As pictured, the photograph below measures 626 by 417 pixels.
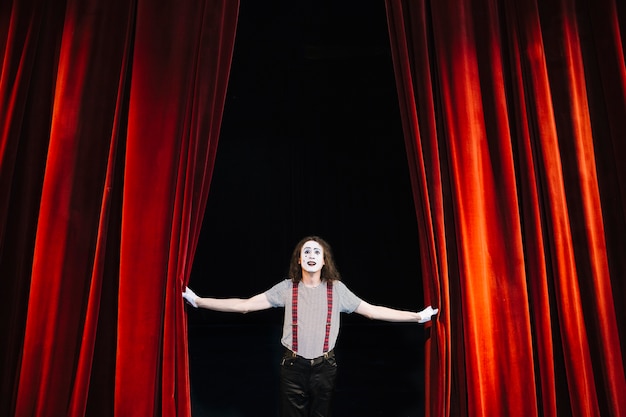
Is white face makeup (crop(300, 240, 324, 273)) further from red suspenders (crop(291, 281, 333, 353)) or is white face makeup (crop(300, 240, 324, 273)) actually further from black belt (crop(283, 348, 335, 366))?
black belt (crop(283, 348, 335, 366))

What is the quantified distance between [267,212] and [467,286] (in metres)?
4.55

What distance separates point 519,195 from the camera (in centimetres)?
234

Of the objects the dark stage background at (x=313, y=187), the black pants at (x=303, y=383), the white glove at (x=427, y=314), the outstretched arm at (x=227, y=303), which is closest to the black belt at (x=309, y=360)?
the black pants at (x=303, y=383)

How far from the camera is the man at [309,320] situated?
2.07 meters

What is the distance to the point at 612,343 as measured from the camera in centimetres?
217

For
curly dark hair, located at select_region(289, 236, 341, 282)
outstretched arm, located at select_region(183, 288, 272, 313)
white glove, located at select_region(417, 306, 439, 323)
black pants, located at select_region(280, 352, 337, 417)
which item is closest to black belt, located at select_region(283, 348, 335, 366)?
black pants, located at select_region(280, 352, 337, 417)

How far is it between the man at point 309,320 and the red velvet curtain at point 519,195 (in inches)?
12.7

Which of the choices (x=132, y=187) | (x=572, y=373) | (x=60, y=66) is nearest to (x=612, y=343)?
(x=572, y=373)

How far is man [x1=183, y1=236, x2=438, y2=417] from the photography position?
2074mm

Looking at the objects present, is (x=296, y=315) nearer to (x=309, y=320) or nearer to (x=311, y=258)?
(x=309, y=320)

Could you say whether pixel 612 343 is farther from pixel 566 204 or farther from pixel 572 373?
pixel 566 204

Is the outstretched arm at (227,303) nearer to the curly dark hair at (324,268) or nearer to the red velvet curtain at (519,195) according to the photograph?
the curly dark hair at (324,268)

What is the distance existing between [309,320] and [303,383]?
0.95 ft

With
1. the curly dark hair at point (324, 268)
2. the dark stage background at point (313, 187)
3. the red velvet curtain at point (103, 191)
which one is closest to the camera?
the red velvet curtain at point (103, 191)
